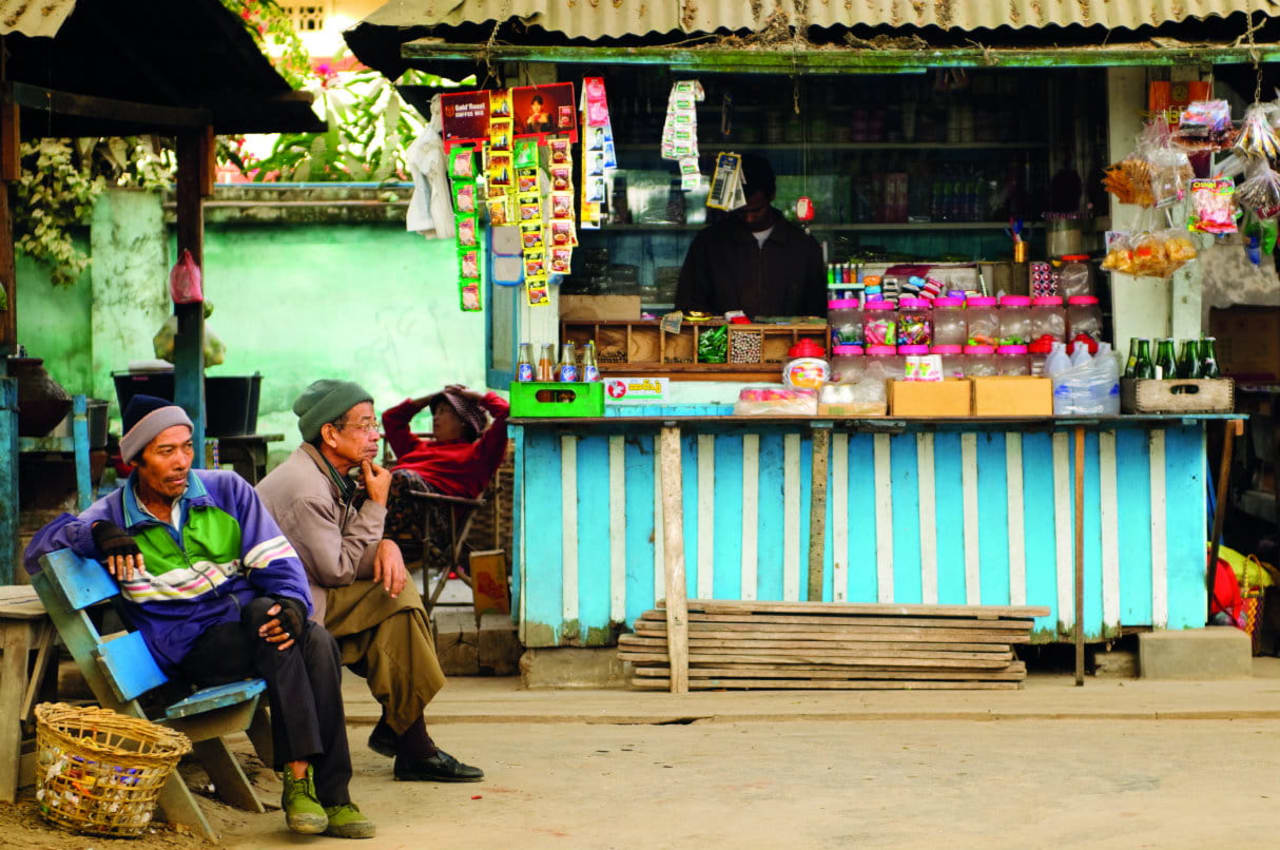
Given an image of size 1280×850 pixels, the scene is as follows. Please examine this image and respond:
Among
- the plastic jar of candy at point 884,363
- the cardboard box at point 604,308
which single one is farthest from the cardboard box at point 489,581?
the plastic jar of candy at point 884,363

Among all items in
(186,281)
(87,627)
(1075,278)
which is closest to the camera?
(87,627)

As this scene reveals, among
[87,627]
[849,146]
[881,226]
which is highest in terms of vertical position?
[849,146]

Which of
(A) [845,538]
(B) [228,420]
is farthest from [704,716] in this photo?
(B) [228,420]

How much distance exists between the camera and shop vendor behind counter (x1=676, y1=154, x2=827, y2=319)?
8852mm

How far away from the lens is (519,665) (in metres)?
7.66

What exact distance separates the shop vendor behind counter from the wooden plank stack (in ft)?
7.24

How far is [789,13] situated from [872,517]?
7.59 ft

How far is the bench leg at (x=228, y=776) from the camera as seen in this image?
5.11 metres

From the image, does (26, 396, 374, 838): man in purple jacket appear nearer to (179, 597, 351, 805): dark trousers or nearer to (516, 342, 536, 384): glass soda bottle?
(179, 597, 351, 805): dark trousers

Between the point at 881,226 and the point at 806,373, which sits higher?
the point at 881,226

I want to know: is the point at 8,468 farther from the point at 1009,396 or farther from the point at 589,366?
the point at 1009,396

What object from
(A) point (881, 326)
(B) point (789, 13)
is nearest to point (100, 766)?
(B) point (789, 13)

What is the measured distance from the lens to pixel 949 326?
26.5ft

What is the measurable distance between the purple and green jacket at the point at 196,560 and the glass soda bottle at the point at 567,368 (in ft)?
8.01
